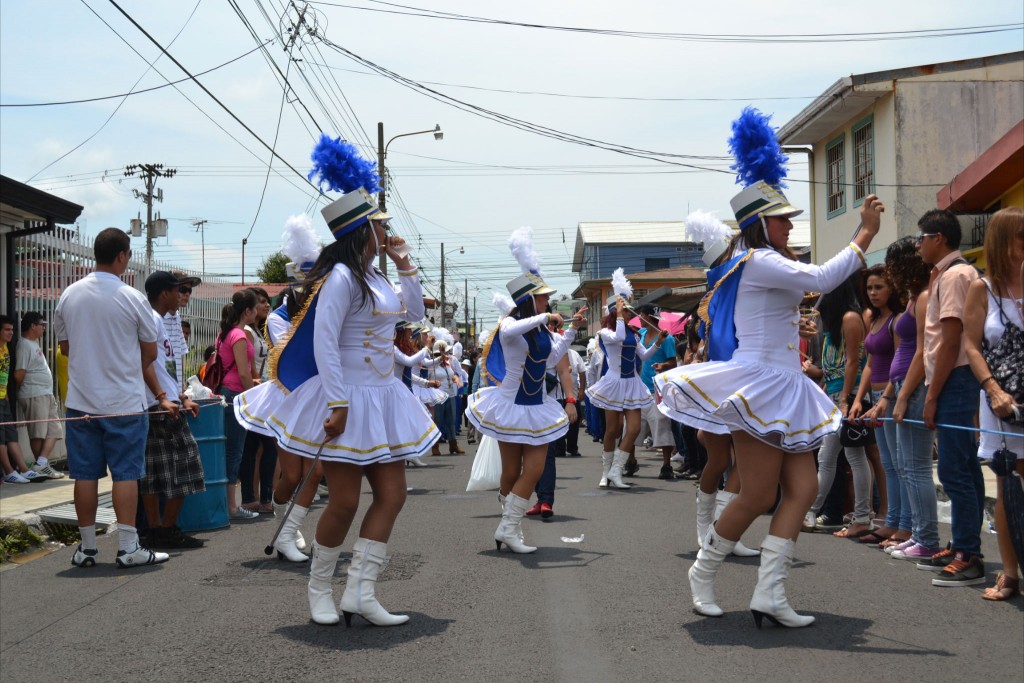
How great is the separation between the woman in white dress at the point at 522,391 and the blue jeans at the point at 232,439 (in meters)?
2.42

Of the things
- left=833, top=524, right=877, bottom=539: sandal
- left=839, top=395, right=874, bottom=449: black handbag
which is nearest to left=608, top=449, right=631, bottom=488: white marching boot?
left=833, top=524, right=877, bottom=539: sandal

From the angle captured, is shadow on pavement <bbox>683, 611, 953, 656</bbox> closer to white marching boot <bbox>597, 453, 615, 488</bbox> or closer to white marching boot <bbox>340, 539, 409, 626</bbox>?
white marching boot <bbox>340, 539, 409, 626</bbox>

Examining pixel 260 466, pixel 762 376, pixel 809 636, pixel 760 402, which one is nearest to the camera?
pixel 809 636

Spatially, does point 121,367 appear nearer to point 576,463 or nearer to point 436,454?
point 576,463

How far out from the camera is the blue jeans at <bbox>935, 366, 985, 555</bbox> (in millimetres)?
6281

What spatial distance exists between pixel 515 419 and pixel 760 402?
336 centimetres

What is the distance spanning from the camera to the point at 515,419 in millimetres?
8406

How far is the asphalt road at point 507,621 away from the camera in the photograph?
4680mm

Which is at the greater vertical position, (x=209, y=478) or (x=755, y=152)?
(x=755, y=152)

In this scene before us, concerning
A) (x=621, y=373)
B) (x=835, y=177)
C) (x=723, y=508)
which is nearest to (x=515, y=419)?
(x=723, y=508)

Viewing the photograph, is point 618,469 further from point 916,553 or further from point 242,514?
point 916,553

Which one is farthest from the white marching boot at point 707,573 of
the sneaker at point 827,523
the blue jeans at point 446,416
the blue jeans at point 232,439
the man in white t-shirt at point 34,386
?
the blue jeans at point 446,416

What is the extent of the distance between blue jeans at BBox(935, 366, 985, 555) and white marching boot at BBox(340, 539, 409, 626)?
3389 mm

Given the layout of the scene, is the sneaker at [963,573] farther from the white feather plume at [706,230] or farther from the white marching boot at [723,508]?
the white feather plume at [706,230]
